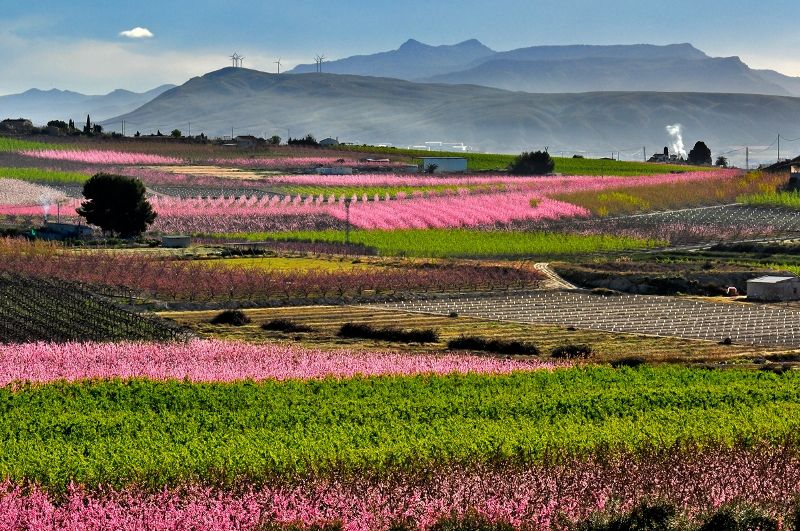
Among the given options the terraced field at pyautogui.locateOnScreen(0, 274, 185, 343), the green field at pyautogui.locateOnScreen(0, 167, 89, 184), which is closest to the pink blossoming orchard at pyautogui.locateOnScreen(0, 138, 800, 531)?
the terraced field at pyautogui.locateOnScreen(0, 274, 185, 343)

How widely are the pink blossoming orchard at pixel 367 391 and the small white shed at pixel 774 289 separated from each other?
315 centimetres

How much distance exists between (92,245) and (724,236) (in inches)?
1853

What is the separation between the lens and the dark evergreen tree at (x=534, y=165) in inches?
6609

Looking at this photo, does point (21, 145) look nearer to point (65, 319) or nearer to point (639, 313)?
point (639, 313)

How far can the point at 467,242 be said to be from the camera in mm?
92625

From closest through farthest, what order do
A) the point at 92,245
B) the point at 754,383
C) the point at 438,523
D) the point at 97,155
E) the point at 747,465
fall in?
the point at 438,523
the point at 747,465
the point at 754,383
the point at 92,245
the point at 97,155

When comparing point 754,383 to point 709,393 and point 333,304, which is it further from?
point 333,304

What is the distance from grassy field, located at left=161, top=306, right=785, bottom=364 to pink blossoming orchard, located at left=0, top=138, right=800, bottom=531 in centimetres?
22

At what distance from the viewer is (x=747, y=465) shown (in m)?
26.2

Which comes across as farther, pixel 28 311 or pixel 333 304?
pixel 333 304

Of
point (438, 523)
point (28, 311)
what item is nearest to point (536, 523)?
point (438, 523)

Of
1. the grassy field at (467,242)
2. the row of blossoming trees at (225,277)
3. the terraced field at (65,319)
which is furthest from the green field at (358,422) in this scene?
the grassy field at (467,242)

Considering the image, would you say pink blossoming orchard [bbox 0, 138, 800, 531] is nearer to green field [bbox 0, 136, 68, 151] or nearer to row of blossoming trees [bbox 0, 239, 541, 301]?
row of blossoming trees [bbox 0, 239, 541, 301]

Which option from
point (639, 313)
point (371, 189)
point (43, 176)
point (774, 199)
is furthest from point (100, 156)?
point (639, 313)
